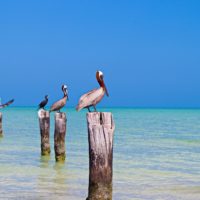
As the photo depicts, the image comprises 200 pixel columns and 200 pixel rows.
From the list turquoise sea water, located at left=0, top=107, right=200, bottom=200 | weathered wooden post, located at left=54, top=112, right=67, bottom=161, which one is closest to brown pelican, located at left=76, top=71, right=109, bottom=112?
turquoise sea water, located at left=0, top=107, right=200, bottom=200

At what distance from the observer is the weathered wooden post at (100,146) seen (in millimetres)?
9875

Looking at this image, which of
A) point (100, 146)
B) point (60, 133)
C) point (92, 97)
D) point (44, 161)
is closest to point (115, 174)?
point (60, 133)

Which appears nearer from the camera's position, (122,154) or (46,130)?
(46,130)

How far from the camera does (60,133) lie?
17.6 m

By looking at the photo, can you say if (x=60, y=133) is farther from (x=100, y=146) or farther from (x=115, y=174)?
(x=100, y=146)

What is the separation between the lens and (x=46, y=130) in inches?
752

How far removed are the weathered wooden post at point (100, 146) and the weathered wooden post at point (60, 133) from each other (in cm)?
732

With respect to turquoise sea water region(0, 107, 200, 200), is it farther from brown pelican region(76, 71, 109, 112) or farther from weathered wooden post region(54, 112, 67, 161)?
brown pelican region(76, 71, 109, 112)

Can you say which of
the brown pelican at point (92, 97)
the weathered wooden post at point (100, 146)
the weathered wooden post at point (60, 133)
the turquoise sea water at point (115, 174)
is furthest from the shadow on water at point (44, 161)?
the weathered wooden post at point (100, 146)

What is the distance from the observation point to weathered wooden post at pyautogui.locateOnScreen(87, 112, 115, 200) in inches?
389

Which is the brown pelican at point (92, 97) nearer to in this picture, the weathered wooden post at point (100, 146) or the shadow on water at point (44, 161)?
the weathered wooden post at point (100, 146)

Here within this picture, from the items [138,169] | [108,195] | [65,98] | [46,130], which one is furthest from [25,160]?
[108,195]

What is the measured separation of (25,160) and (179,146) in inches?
388

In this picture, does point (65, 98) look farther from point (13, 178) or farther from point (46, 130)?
point (13, 178)
